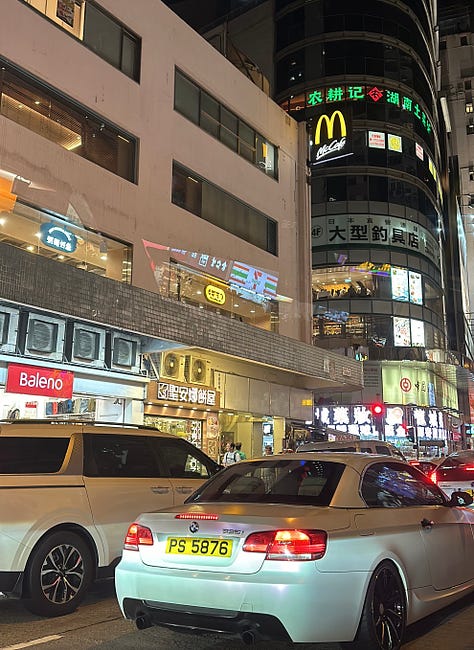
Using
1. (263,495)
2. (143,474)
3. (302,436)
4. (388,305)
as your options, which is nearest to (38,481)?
(143,474)

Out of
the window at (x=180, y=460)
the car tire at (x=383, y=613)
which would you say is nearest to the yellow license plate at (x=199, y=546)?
the car tire at (x=383, y=613)

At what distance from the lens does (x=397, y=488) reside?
560 centimetres

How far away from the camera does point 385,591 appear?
461 cm

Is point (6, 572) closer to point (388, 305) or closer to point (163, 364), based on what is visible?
point (163, 364)

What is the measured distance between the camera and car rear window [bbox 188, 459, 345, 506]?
16.1 feet

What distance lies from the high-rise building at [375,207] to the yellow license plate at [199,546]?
A: 3699cm

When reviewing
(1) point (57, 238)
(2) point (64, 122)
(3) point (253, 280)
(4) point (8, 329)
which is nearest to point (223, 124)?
(3) point (253, 280)

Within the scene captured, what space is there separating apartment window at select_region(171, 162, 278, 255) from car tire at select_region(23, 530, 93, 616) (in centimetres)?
1345

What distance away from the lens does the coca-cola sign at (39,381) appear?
12.8m

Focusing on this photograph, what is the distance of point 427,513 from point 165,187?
557 inches

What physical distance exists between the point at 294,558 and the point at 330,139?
2432cm

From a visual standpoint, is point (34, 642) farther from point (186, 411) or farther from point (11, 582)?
point (186, 411)

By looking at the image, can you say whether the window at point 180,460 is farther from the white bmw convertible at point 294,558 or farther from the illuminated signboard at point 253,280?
the illuminated signboard at point 253,280

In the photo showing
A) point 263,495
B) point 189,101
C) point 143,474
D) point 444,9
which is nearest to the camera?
point 263,495
